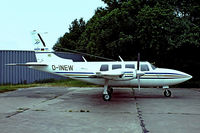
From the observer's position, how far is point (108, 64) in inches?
561

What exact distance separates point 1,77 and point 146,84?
16.7m

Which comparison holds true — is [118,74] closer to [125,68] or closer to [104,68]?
[125,68]

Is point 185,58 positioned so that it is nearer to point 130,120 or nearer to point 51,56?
point 51,56

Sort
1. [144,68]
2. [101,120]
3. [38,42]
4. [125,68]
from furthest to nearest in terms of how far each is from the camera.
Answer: [38,42]
[144,68]
[125,68]
[101,120]

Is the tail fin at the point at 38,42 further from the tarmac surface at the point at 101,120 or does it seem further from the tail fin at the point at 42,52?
the tarmac surface at the point at 101,120

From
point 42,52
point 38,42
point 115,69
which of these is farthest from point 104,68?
point 38,42

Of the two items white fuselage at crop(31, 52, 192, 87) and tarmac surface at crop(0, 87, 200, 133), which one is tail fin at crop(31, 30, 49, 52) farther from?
tarmac surface at crop(0, 87, 200, 133)

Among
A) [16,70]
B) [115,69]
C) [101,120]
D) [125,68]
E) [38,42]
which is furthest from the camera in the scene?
[16,70]

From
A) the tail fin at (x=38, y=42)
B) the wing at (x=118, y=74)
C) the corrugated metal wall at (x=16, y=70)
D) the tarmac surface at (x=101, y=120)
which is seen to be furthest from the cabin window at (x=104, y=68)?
the corrugated metal wall at (x=16, y=70)

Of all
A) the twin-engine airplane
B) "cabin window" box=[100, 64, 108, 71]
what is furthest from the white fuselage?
"cabin window" box=[100, 64, 108, 71]

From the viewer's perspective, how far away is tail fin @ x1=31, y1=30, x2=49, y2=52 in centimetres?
1548

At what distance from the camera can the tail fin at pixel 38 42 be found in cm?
1548

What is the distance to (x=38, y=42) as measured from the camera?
612 inches

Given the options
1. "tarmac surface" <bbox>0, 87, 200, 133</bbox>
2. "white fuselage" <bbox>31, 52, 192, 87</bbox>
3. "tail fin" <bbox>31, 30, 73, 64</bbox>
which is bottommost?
"tarmac surface" <bbox>0, 87, 200, 133</bbox>
